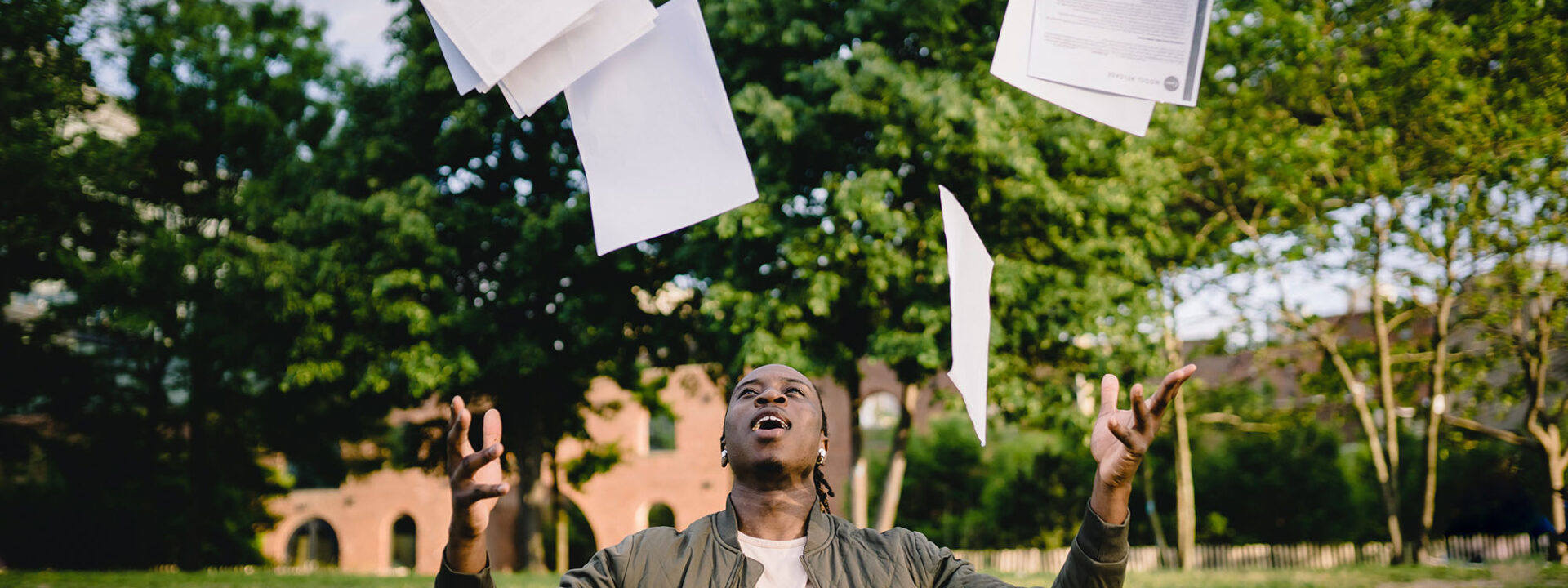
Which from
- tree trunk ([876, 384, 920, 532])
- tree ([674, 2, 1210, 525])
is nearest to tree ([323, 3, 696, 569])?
tree ([674, 2, 1210, 525])

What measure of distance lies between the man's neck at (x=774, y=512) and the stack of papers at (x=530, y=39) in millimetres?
1168

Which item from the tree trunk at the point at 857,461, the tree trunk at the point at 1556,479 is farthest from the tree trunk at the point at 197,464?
the tree trunk at the point at 1556,479

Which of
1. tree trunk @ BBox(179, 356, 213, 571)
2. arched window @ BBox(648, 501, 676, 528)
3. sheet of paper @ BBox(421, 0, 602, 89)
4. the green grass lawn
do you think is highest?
sheet of paper @ BBox(421, 0, 602, 89)

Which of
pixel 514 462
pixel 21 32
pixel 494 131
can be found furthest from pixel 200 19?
pixel 514 462

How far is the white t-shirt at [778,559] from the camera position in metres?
2.58

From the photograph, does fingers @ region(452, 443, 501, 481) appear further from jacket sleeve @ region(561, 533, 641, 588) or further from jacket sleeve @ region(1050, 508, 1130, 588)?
jacket sleeve @ region(1050, 508, 1130, 588)

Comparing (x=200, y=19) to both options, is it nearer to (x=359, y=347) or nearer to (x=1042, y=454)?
(x=359, y=347)

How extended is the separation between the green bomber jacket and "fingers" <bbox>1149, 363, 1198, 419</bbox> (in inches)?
10.4

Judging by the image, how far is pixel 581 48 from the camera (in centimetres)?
305

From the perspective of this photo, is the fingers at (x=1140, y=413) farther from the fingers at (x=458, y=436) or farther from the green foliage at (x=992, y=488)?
the green foliage at (x=992, y=488)

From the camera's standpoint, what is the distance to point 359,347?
15469 mm

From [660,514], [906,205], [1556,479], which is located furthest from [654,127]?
[660,514]

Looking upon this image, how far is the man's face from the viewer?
262 cm

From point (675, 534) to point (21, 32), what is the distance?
15.5 meters
